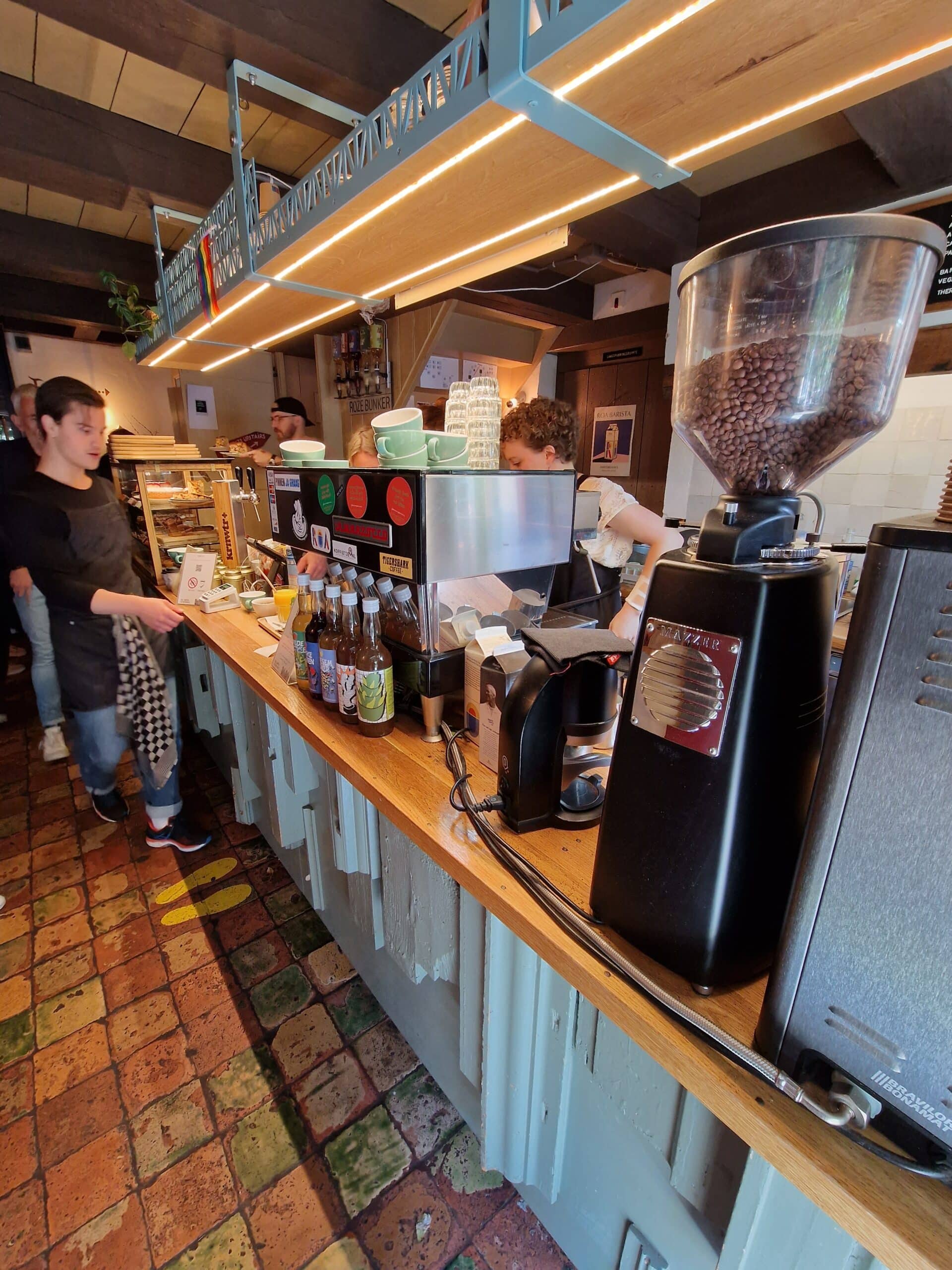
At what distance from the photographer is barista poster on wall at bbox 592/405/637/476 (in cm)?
427

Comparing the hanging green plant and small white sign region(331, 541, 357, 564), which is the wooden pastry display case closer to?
the hanging green plant

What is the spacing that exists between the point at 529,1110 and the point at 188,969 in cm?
134

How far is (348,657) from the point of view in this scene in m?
1.33

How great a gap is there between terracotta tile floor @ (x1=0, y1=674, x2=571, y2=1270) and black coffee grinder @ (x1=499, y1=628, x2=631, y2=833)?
1.12m

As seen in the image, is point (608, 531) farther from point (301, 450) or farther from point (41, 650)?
point (41, 650)

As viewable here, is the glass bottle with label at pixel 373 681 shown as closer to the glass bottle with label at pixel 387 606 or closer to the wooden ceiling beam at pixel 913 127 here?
the glass bottle with label at pixel 387 606

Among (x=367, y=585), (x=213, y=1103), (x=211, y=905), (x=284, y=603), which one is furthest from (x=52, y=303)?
(x=213, y=1103)

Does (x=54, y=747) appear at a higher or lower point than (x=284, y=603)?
lower

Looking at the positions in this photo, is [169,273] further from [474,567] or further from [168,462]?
[474,567]

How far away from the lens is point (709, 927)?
605 mm

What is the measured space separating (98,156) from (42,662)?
8.40ft

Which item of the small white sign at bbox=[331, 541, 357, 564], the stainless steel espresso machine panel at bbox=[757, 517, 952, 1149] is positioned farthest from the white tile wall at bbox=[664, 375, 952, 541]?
the stainless steel espresso machine panel at bbox=[757, 517, 952, 1149]

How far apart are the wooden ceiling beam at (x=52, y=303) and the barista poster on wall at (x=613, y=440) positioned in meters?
4.29

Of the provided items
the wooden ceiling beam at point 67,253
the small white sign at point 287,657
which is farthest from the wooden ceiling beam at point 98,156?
the small white sign at point 287,657
